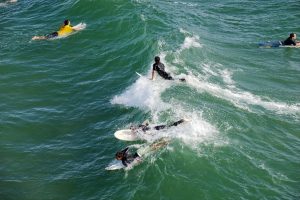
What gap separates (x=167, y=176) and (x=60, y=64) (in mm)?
15378

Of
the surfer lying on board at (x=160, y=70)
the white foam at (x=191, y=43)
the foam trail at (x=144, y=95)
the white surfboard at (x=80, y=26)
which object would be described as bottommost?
the foam trail at (x=144, y=95)

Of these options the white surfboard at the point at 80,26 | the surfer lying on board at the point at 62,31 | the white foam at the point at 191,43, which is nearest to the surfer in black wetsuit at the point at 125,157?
the white foam at the point at 191,43

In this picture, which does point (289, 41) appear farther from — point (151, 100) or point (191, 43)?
point (151, 100)

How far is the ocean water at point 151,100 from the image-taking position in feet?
59.7

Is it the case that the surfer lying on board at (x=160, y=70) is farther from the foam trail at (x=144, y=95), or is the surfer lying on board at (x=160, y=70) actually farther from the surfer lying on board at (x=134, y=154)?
the surfer lying on board at (x=134, y=154)

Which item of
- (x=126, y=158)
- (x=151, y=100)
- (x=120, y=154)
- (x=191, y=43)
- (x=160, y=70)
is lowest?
(x=126, y=158)

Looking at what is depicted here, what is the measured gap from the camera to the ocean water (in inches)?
717

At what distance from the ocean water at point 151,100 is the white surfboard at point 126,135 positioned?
12.5 inches

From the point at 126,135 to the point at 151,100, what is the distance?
378 centimetres

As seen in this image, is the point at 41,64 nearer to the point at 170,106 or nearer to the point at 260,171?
the point at 170,106

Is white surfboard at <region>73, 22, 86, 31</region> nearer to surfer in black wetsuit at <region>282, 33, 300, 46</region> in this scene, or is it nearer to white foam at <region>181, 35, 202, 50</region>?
white foam at <region>181, 35, 202, 50</region>

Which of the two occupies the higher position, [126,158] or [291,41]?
[291,41]

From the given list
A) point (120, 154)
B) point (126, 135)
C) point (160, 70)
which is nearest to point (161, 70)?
point (160, 70)

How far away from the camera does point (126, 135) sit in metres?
20.5
